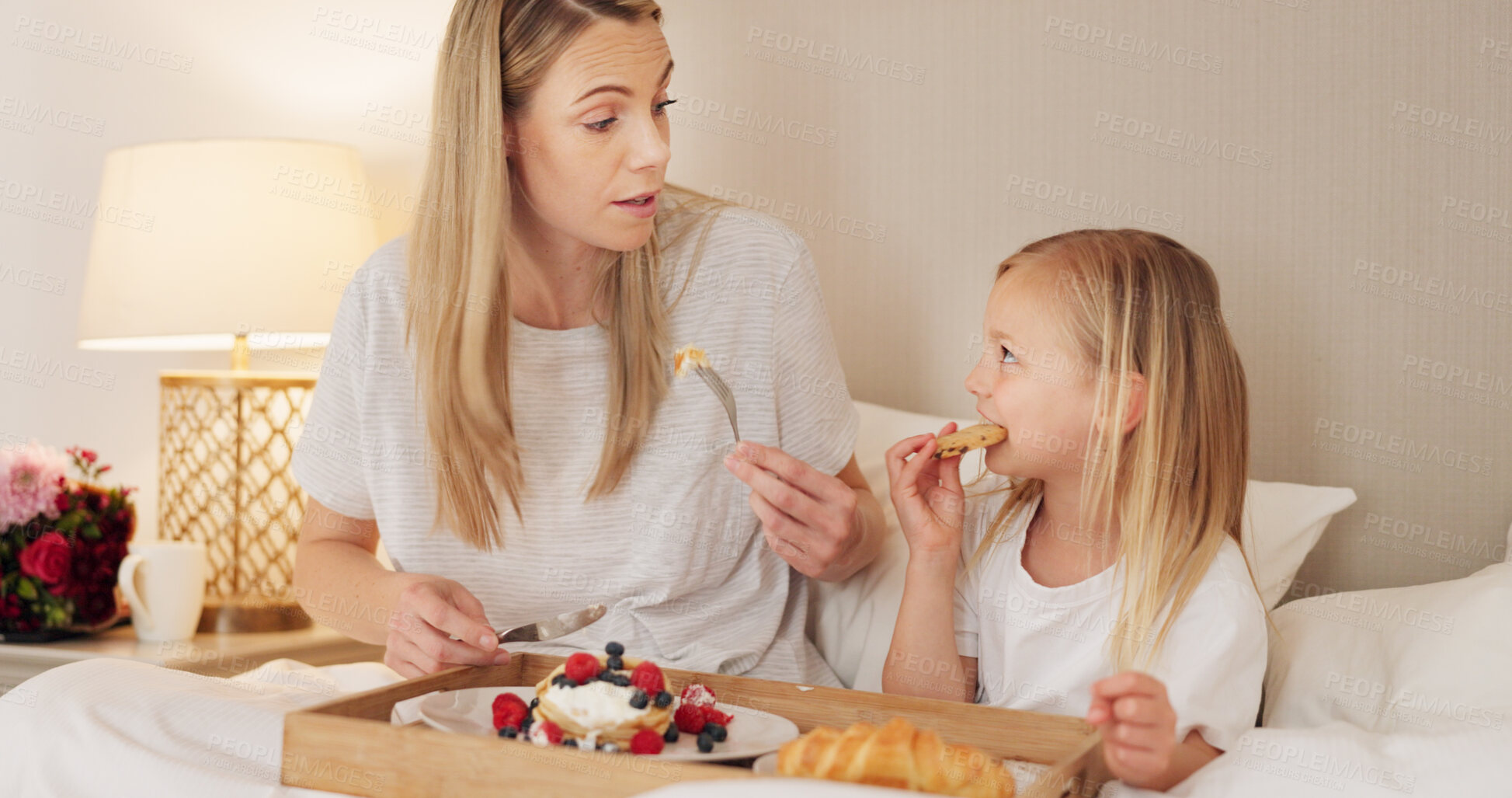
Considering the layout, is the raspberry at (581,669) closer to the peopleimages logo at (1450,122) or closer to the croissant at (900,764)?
the croissant at (900,764)

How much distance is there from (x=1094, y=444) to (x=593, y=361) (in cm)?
61

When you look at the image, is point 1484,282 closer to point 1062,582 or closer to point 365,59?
point 1062,582

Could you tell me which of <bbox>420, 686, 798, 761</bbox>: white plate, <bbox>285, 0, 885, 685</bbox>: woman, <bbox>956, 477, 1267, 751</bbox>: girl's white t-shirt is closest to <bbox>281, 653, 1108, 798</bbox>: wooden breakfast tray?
<bbox>420, 686, 798, 761</bbox>: white plate

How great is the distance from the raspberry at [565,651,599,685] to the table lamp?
108 centimetres

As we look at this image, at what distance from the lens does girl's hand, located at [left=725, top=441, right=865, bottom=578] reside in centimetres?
119

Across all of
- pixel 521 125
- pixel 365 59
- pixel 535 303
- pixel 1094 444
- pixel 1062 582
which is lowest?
pixel 1062 582

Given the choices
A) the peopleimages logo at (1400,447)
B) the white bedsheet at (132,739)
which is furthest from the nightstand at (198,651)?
→ the peopleimages logo at (1400,447)

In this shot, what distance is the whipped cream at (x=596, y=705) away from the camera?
86cm

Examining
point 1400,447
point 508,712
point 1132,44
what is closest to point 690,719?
point 508,712

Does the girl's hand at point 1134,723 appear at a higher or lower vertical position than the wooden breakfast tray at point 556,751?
higher

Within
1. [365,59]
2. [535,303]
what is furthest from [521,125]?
[365,59]

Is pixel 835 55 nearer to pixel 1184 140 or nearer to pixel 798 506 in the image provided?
pixel 1184 140

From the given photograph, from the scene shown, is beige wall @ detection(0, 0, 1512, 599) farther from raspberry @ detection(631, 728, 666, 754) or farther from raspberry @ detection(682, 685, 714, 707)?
raspberry @ detection(631, 728, 666, 754)

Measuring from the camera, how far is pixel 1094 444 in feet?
3.68
